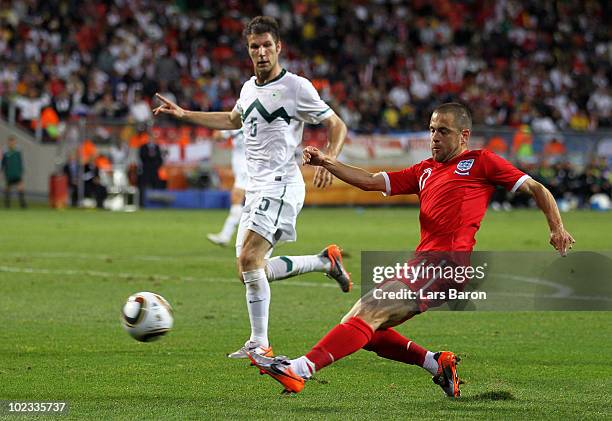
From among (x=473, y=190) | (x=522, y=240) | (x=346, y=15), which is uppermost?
(x=346, y=15)

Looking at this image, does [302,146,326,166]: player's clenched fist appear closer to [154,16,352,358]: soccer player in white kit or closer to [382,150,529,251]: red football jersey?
[382,150,529,251]: red football jersey

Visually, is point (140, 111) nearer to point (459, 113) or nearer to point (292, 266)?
point (292, 266)

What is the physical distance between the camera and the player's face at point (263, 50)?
8.64 m

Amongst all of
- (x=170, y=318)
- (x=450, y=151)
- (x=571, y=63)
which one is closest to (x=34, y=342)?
(x=170, y=318)

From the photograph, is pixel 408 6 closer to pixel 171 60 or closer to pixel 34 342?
pixel 171 60

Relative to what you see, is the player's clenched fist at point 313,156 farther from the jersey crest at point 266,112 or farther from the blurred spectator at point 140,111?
the blurred spectator at point 140,111

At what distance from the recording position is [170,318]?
25.3 feet

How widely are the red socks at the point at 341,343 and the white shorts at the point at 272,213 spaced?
2.32 metres

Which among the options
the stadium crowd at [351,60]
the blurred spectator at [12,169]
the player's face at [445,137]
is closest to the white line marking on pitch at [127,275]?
the player's face at [445,137]

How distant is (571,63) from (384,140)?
10795 millimetres

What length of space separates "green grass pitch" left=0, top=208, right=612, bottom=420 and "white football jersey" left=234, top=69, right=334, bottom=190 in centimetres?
132

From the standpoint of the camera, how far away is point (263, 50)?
8.66 m

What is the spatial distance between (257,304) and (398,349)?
172 cm

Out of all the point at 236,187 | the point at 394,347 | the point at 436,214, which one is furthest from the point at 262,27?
the point at 236,187
